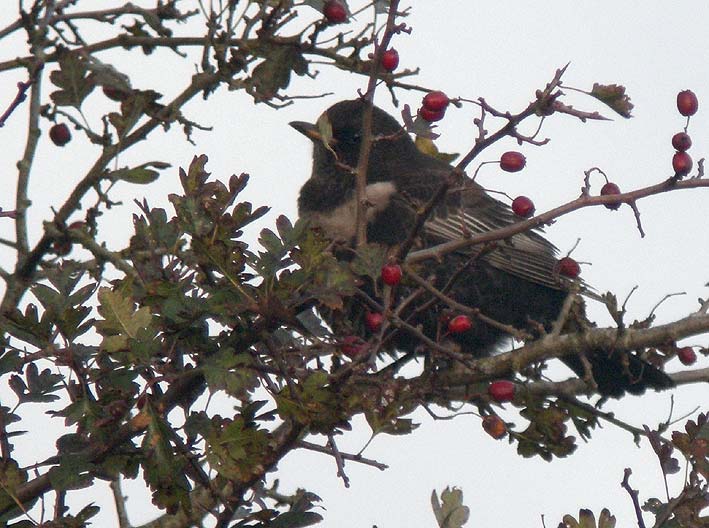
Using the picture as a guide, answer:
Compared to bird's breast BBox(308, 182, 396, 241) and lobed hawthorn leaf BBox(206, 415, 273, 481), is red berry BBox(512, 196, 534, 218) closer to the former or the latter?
lobed hawthorn leaf BBox(206, 415, 273, 481)

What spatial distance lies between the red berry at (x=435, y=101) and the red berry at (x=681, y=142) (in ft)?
1.76

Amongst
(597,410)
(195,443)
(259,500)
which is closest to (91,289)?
(195,443)

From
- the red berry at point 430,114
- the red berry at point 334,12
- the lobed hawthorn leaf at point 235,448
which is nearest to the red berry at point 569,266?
the red berry at point 430,114

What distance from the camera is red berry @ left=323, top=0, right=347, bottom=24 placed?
2.51 metres

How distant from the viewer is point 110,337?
2277mm

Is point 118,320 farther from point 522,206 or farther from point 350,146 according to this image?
point 350,146

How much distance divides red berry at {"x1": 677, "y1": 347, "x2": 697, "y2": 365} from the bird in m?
0.53

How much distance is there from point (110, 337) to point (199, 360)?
190 mm

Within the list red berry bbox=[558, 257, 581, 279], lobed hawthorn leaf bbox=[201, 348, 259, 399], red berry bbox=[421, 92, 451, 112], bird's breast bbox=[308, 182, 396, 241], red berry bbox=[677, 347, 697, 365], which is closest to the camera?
lobed hawthorn leaf bbox=[201, 348, 259, 399]

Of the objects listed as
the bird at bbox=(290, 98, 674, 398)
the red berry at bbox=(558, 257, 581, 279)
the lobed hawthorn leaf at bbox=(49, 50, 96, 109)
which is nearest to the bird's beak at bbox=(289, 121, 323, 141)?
the bird at bbox=(290, 98, 674, 398)

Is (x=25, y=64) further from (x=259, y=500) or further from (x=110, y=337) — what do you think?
(x=259, y=500)

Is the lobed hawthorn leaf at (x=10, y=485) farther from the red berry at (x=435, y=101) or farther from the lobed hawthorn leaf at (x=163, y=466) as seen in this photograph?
the red berry at (x=435, y=101)

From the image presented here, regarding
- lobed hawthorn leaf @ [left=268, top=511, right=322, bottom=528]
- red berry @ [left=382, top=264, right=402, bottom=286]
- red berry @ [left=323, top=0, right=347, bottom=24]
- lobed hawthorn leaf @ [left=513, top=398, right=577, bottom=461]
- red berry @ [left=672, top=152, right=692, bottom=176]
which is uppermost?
red berry @ [left=323, top=0, right=347, bottom=24]

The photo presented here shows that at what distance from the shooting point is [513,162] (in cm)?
266
